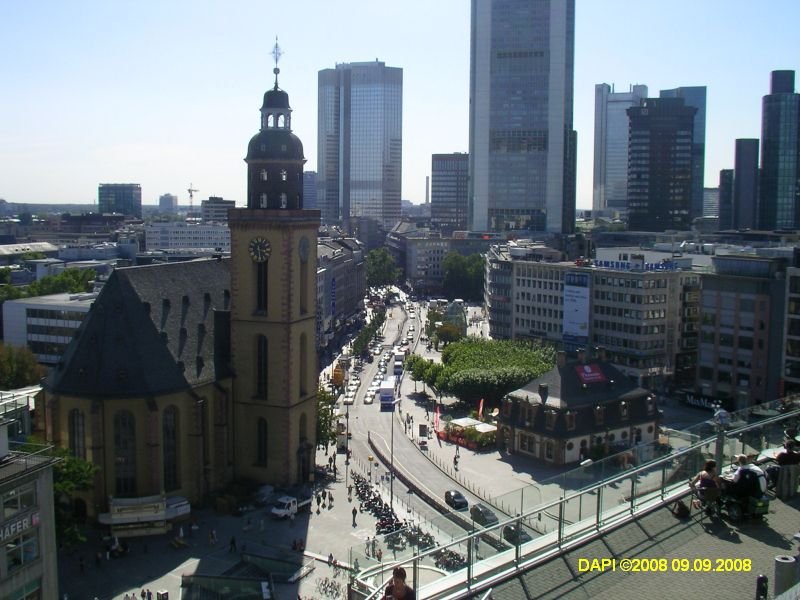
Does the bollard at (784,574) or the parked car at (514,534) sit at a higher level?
the bollard at (784,574)

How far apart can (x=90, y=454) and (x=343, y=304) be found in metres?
119

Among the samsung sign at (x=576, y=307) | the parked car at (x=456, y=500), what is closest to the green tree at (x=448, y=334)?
the samsung sign at (x=576, y=307)

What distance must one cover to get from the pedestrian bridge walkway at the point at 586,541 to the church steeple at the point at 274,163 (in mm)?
46631

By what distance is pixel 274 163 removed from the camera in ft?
219

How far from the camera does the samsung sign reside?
11700cm

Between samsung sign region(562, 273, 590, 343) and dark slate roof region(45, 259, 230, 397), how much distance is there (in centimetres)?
6092

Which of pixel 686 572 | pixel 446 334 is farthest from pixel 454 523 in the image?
pixel 446 334

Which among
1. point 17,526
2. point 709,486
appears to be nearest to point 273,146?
point 17,526

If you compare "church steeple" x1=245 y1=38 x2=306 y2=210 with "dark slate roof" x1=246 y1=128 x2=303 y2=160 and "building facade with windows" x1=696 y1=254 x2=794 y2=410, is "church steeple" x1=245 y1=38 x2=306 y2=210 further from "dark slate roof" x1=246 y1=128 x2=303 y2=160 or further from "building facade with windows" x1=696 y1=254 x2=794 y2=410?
"building facade with windows" x1=696 y1=254 x2=794 y2=410

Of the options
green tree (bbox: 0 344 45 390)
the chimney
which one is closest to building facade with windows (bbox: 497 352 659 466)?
the chimney

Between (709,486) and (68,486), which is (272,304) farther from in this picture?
(709,486)

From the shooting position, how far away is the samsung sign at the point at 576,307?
384 feet

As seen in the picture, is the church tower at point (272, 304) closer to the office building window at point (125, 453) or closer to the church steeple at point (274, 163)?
the church steeple at point (274, 163)

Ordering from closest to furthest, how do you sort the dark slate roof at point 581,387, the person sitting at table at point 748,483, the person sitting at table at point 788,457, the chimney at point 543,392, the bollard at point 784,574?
the bollard at point 784,574
the person sitting at table at point 748,483
the person sitting at table at point 788,457
the dark slate roof at point 581,387
the chimney at point 543,392
